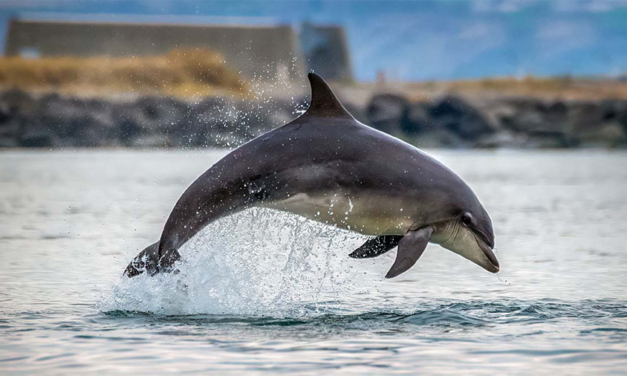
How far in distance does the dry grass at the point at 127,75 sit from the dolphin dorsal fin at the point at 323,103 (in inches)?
2278

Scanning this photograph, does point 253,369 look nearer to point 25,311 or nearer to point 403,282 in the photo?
point 25,311

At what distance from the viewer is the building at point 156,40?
8162cm

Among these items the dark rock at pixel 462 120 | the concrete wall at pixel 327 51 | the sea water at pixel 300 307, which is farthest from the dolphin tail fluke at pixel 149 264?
the concrete wall at pixel 327 51

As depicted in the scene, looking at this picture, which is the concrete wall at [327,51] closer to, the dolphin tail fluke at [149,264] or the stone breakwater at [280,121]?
the stone breakwater at [280,121]

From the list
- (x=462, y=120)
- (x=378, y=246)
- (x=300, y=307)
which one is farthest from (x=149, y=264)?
(x=462, y=120)

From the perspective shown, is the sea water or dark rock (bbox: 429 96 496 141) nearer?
the sea water

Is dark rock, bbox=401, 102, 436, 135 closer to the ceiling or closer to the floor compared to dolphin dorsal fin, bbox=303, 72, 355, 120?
closer to the ceiling

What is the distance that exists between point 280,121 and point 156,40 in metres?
25.5

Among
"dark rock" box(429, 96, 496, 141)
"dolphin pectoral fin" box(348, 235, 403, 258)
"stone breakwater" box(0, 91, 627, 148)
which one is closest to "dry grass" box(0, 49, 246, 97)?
"stone breakwater" box(0, 91, 627, 148)

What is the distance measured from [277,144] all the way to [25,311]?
9.21 ft

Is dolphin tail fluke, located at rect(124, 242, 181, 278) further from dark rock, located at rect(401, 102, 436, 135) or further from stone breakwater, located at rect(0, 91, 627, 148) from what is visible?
dark rock, located at rect(401, 102, 436, 135)

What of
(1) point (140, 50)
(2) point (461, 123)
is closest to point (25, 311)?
(2) point (461, 123)

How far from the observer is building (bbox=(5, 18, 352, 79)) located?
268ft

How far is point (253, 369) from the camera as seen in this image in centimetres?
779
